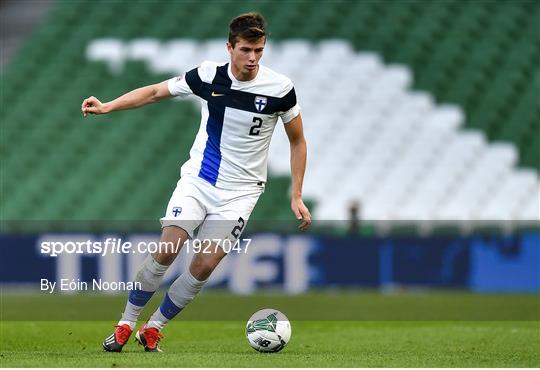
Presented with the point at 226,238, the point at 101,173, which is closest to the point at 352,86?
the point at 101,173

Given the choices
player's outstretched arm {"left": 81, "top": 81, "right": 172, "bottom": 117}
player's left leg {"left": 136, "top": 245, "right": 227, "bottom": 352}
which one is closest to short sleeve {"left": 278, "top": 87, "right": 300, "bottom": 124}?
player's outstretched arm {"left": 81, "top": 81, "right": 172, "bottom": 117}

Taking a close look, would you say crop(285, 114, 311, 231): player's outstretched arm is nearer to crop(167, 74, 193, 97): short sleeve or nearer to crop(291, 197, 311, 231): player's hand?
crop(291, 197, 311, 231): player's hand

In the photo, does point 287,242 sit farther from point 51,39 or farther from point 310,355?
point 310,355

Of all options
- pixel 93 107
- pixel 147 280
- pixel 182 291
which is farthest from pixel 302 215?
pixel 93 107

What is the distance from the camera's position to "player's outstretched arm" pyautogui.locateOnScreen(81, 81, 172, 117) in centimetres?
720

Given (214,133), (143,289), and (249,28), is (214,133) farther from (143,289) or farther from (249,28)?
(143,289)

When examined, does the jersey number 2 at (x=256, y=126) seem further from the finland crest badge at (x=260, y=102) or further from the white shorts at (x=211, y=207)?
the white shorts at (x=211, y=207)

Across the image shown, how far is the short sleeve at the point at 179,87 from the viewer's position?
7461mm

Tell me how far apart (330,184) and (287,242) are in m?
2.92

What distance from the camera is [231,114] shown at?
7.43m

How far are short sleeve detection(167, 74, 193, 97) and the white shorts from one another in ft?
1.79

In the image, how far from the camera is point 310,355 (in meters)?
7.36

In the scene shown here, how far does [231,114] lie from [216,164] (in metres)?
0.34

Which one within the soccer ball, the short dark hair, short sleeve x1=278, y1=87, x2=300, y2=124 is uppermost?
the short dark hair
